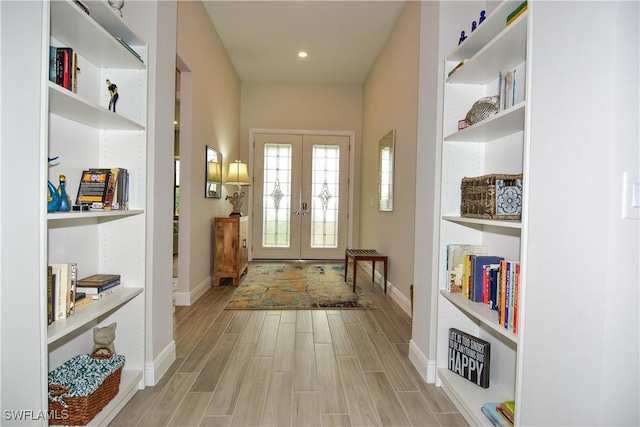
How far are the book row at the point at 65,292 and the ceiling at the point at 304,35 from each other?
3.30m

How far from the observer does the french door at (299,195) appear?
19.8 feet

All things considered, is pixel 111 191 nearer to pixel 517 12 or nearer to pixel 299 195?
pixel 517 12

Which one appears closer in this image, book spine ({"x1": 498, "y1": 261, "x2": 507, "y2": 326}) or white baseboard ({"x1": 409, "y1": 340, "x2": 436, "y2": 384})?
book spine ({"x1": 498, "y1": 261, "x2": 507, "y2": 326})

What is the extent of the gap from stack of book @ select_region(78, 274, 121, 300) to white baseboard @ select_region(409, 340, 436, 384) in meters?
1.80

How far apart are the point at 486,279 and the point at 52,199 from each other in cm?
195

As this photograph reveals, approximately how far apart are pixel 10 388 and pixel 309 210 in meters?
5.10

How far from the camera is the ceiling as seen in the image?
3.70 meters

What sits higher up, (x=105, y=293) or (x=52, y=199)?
(x=52, y=199)

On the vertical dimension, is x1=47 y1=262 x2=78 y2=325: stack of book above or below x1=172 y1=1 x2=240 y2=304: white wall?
below

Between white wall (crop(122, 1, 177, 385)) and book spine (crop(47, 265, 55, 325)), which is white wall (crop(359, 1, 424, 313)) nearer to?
white wall (crop(122, 1, 177, 385))

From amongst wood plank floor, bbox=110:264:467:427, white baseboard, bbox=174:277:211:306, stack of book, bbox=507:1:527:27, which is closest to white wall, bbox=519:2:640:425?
stack of book, bbox=507:1:527:27

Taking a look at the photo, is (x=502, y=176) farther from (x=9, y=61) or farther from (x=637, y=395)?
Result: (x=9, y=61)

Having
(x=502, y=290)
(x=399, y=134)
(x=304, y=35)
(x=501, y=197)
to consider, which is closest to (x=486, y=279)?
(x=502, y=290)

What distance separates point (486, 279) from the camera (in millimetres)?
1679
